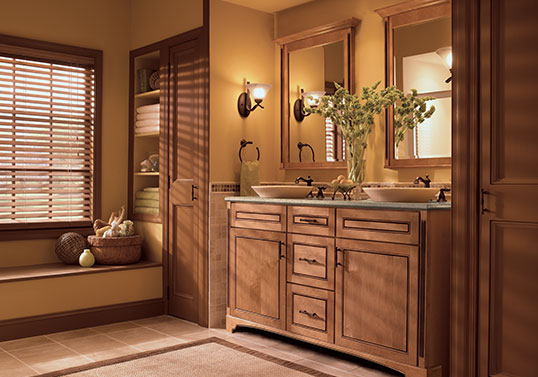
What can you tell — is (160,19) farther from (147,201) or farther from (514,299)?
(514,299)

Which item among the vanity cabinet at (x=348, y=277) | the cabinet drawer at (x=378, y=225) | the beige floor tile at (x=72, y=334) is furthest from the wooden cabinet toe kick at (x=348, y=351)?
the beige floor tile at (x=72, y=334)

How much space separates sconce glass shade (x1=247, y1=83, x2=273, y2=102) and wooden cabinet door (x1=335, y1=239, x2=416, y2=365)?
4.83ft

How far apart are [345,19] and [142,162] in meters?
2.08

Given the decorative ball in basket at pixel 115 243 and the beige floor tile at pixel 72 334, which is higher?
the decorative ball in basket at pixel 115 243

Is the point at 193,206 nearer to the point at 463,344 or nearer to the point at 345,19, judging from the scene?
the point at 345,19

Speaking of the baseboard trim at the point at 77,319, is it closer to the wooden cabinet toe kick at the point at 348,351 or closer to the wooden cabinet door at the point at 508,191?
the wooden cabinet toe kick at the point at 348,351

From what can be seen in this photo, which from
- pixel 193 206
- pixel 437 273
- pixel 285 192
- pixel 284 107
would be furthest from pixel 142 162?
pixel 437 273

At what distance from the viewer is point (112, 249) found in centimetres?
464

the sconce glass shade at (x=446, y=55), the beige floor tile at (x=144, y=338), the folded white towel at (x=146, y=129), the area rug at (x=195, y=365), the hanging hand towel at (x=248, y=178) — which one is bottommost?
the beige floor tile at (x=144, y=338)

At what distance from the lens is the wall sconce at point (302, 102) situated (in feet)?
14.5

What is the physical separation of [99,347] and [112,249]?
0.99 m

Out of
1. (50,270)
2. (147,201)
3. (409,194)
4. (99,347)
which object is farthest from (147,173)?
(409,194)

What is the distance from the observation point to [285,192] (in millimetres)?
3977

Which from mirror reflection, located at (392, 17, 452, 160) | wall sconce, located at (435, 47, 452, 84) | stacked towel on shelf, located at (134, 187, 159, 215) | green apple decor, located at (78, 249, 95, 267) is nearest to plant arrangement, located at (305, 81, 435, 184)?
mirror reflection, located at (392, 17, 452, 160)
